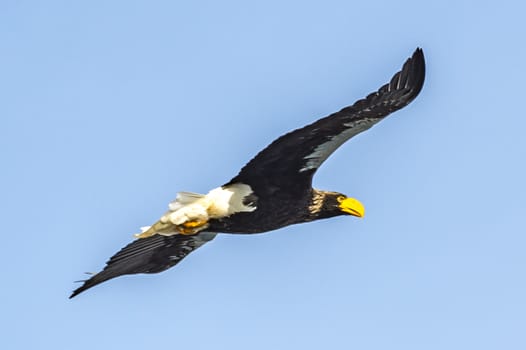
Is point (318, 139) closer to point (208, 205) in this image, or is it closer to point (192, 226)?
point (208, 205)

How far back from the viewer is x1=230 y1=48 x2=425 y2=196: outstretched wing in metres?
19.0

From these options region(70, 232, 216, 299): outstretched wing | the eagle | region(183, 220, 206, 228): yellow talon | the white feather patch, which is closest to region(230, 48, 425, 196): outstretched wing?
the eagle

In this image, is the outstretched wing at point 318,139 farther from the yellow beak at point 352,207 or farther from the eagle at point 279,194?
the yellow beak at point 352,207

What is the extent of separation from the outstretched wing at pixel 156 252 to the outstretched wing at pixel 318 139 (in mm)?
2476

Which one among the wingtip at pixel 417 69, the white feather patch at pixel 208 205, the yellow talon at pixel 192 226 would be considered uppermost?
the wingtip at pixel 417 69

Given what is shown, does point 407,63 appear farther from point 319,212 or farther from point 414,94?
point 319,212

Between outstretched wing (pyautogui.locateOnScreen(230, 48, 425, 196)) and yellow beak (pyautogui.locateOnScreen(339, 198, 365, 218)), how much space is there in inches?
43.0

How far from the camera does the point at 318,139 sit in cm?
1944

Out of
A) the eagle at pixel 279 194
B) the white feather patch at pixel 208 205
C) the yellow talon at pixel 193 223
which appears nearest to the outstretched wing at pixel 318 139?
the eagle at pixel 279 194

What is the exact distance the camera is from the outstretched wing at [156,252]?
22.5 m

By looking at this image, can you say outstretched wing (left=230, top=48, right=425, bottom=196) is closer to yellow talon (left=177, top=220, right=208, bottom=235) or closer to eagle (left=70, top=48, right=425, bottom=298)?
eagle (left=70, top=48, right=425, bottom=298)

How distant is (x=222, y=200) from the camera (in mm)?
20609

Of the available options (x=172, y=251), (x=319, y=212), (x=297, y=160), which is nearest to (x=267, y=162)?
(x=297, y=160)

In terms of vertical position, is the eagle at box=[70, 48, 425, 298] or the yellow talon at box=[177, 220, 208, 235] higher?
the eagle at box=[70, 48, 425, 298]
